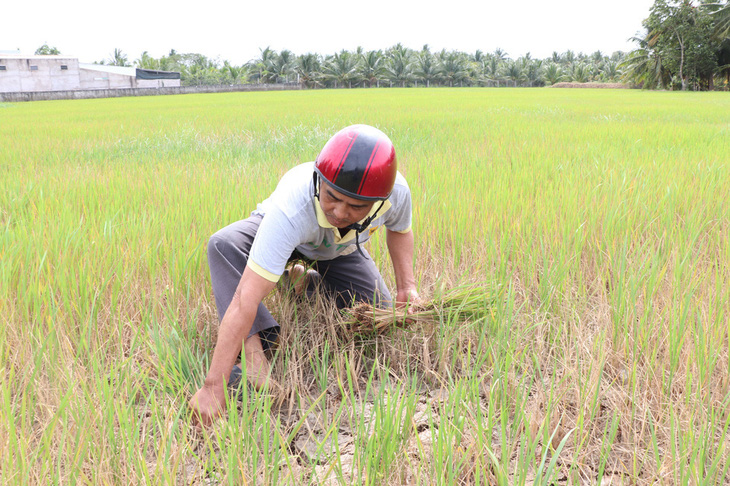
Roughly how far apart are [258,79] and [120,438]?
152 feet

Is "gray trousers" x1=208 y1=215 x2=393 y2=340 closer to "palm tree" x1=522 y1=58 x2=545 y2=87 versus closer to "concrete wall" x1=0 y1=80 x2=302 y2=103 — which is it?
"concrete wall" x1=0 y1=80 x2=302 y2=103

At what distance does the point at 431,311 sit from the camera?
1.33m

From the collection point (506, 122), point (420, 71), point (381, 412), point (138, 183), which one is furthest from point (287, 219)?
point (420, 71)

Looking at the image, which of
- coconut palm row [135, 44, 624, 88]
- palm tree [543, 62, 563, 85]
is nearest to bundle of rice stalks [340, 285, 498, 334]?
coconut palm row [135, 44, 624, 88]

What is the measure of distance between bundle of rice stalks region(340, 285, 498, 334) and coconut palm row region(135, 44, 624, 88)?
39481 millimetres

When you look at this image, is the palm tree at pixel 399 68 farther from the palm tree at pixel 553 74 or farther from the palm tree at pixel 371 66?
the palm tree at pixel 553 74

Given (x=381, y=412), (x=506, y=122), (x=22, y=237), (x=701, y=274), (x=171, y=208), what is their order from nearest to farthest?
1. (x=381, y=412)
2. (x=701, y=274)
3. (x=22, y=237)
4. (x=171, y=208)
5. (x=506, y=122)

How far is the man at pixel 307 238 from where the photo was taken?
110 cm

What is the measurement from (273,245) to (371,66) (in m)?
43.0

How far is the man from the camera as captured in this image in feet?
3.59

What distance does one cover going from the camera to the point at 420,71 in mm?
41906

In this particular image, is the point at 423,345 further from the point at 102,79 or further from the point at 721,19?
the point at 102,79

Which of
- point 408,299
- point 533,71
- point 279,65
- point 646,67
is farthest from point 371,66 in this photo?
point 408,299

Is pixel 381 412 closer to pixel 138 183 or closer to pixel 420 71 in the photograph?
pixel 138 183
